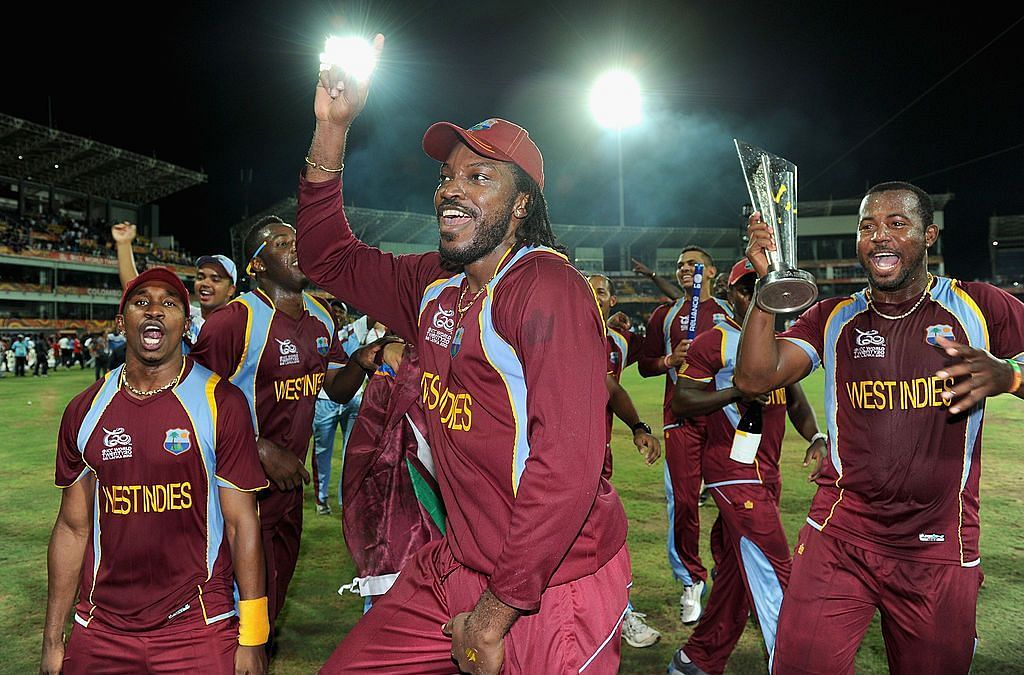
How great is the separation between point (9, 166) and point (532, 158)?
57911 millimetres

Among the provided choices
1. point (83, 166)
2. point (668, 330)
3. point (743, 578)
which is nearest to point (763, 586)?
point (743, 578)

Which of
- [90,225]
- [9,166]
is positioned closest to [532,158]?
[9,166]

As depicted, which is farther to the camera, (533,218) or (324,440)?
(324,440)

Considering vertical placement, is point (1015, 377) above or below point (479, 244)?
below

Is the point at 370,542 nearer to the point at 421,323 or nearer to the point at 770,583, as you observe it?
the point at 421,323

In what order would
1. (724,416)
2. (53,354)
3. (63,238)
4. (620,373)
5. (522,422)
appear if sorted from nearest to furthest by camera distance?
(522,422)
(724,416)
(620,373)
(53,354)
(63,238)

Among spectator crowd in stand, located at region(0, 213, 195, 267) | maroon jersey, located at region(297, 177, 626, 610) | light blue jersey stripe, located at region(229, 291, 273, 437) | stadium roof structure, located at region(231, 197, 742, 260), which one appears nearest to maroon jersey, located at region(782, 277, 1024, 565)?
maroon jersey, located at region(297, 177, 626, 610)

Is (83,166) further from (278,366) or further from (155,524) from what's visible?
(155,524)

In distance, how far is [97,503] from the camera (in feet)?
9.39

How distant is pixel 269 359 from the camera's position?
4219mm

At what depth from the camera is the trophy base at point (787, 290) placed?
8.83ft

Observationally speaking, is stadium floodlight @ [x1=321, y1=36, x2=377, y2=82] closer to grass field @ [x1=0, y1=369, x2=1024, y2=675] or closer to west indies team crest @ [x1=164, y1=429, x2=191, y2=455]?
west indies team crest @ [x1=164, y1=429, x2=191, y2=455]

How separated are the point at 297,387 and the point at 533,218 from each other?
2445 mm

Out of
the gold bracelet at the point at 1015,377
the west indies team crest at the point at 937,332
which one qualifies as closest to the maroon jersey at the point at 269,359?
the west indies team crest at the point at 937,332
